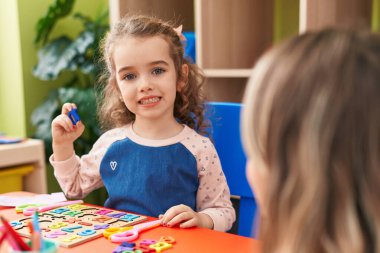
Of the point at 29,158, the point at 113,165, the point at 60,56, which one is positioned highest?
the point at 60,56

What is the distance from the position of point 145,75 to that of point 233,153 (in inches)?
11.9

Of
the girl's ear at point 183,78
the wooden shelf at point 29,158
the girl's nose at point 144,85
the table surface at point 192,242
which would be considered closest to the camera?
the table surface at point 192,242

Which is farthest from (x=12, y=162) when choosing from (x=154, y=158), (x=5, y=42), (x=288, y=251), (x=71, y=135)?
(x=288, y=251)

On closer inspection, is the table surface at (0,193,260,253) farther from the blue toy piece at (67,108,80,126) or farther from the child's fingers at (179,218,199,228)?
the blue toy piece at (67,108,80,126)

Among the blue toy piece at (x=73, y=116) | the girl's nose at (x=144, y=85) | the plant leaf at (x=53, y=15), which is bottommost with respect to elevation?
the blue toy piece at (x=73, y=116)

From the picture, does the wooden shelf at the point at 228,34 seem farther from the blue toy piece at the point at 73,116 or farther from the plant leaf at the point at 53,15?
the blue toy piece at the point at 73,116

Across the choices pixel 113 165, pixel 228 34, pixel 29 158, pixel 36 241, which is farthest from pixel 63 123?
pixel 228 34

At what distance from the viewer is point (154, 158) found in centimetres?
113

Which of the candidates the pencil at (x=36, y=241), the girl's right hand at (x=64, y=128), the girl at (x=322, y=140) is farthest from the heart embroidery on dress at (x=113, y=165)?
the girl at (x=322, y=140)

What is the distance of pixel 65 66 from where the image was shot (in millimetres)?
2514

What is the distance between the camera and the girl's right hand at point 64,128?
1.17 m

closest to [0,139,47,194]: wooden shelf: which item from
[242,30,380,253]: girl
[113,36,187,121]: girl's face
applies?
[113,36,187,121]: girl's face

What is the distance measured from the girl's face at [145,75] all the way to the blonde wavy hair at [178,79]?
0.09ft

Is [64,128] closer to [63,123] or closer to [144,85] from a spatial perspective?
[63,123]
